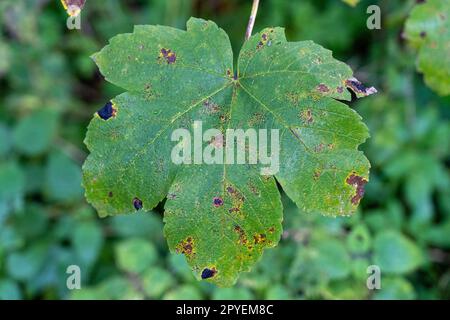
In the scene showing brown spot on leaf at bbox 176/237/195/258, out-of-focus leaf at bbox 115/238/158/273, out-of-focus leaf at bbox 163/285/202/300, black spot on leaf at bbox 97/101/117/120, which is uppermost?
black spot on leaf at bbox 97/101/117/120

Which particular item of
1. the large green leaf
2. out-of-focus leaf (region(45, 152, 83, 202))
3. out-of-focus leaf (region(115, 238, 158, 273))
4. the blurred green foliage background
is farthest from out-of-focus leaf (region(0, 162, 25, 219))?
the large green leaf

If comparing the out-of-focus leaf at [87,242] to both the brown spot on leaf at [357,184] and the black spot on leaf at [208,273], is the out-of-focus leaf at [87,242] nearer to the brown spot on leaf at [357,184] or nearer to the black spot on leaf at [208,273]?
the black spot on leaf at [208,273]

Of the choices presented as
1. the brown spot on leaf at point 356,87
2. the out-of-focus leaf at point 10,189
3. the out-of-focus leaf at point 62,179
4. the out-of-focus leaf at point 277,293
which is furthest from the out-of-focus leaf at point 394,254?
the out-of-focus leaf at point 10,189

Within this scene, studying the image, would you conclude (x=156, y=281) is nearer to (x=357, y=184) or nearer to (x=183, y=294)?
(x=183, y=294)

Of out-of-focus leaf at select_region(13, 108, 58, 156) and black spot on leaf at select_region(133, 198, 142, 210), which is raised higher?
out-of-focus leaf at select_region(13, 108, 58, 156)

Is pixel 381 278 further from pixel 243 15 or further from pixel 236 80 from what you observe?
pixel 243 15

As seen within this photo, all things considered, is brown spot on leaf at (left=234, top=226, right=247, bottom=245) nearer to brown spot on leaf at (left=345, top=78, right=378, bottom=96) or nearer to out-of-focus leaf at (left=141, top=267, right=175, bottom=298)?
brown spot on leaf at (left=345, top=78, right=378, bottom=96)
